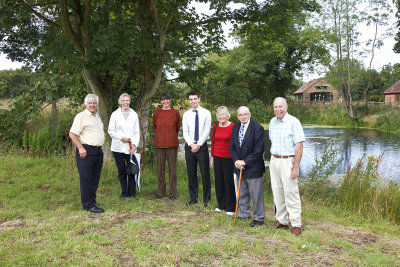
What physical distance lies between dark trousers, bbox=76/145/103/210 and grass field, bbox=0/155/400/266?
20cm

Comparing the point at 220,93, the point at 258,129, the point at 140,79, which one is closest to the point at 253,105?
the point at 220,93

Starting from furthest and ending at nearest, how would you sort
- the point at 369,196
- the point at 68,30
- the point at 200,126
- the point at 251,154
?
the point at 68,30 → the point at 369,196 → the point at 200,126 → the point at 251,154

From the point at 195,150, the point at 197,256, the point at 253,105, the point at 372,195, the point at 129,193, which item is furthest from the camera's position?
the point at 253,105

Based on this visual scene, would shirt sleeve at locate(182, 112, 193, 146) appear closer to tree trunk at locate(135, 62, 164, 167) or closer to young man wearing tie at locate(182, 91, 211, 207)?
young man wearing tie at locate(182, 91, 211, 207)

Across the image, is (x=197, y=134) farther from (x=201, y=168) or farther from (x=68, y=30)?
(x=68, y=30)

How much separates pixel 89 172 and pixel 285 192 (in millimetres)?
2693

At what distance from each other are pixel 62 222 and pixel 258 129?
278cm

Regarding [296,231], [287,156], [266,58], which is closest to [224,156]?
[287,156]


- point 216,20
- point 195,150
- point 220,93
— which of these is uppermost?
point 216,20

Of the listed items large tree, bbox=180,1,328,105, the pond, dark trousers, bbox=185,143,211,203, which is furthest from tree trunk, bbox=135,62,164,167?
the pond

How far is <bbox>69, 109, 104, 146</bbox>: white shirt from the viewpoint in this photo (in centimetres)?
460

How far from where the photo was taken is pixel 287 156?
4.04 meters

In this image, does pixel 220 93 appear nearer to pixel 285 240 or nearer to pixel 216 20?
pixel 216 20

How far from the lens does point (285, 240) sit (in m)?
3.86
